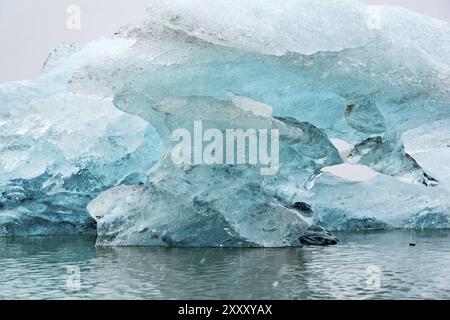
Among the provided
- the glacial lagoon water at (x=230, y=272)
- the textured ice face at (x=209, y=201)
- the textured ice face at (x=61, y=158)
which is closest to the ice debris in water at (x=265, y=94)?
the textured ice face at (x=209, y=201)

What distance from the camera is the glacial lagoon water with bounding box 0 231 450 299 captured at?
7.02 meters

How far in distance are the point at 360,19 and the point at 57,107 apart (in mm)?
9049

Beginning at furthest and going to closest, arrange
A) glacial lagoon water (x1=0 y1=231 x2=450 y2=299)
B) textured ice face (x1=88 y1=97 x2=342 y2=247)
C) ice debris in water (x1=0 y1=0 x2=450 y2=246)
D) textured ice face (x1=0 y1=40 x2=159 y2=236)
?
textured ice face (x1=0 y1=40 x2=159 y2=236), textured ice face (x1=88 y1=97 x2=342 y2=247), ice debris in water (x1=0 y1=0 x2=450 y2=246), glacial lagoon water (x1=0 y1=231 x2=450 y2=299)

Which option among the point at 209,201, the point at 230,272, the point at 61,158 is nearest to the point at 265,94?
the point at 209,201

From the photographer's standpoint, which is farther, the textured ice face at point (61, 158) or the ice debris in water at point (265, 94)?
the textured ice face at point (61, 158)

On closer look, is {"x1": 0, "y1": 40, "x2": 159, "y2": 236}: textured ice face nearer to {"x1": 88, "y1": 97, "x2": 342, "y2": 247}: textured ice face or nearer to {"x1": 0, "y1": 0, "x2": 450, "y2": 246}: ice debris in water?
{"x1": 0, "y1": 0, "x2": 450, "y2": 246}: ice debris in water

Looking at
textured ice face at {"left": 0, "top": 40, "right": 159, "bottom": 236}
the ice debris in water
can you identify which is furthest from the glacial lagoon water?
textured ice face at {"left": 0, "top": 40, "right": 159, "bottom": 236}

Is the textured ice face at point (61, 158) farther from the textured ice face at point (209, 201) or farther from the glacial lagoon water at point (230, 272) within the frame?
the glacial lagoon water at point (230, 272)

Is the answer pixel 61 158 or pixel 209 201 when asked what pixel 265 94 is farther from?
pixel 61 158

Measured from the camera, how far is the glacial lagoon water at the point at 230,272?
702cm

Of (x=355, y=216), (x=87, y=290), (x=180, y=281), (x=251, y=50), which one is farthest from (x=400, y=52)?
(x=355, y=216)

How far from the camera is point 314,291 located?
696cm

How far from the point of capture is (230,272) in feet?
28.1
